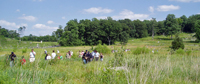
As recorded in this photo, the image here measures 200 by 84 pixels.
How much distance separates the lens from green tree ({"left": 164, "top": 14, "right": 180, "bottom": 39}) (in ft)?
247

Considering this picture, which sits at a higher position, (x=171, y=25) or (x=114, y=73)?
(x=171, y=25)

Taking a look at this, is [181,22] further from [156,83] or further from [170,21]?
[156,83]

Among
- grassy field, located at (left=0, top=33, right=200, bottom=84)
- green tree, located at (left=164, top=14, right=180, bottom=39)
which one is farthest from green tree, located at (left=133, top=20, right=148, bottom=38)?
grassy field, located at (left=0, top=33, right=200, bottom=84)

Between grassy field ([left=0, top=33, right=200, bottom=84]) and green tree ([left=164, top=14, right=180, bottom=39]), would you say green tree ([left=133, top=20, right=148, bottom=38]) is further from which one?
grassy field ([left=0, top=33, right=200, bottom=84])

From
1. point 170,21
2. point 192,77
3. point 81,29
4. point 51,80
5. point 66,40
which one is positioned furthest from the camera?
point 170,21

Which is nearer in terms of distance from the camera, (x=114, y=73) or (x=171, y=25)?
(x=114, y=73)

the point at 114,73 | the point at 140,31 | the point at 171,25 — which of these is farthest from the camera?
the point at 140,31

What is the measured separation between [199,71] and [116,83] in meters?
4.03

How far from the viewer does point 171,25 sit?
78.8 meters

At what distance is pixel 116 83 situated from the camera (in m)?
4.54

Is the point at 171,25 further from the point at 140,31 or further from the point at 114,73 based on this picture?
the point at 114,73

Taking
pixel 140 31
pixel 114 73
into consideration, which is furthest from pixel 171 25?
pixel 114 73

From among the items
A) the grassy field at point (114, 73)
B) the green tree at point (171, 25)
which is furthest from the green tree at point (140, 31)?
the grassy field at point (114, 73)

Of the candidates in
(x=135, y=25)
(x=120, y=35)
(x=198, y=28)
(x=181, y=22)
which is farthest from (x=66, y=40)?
(x=181, y=22)
